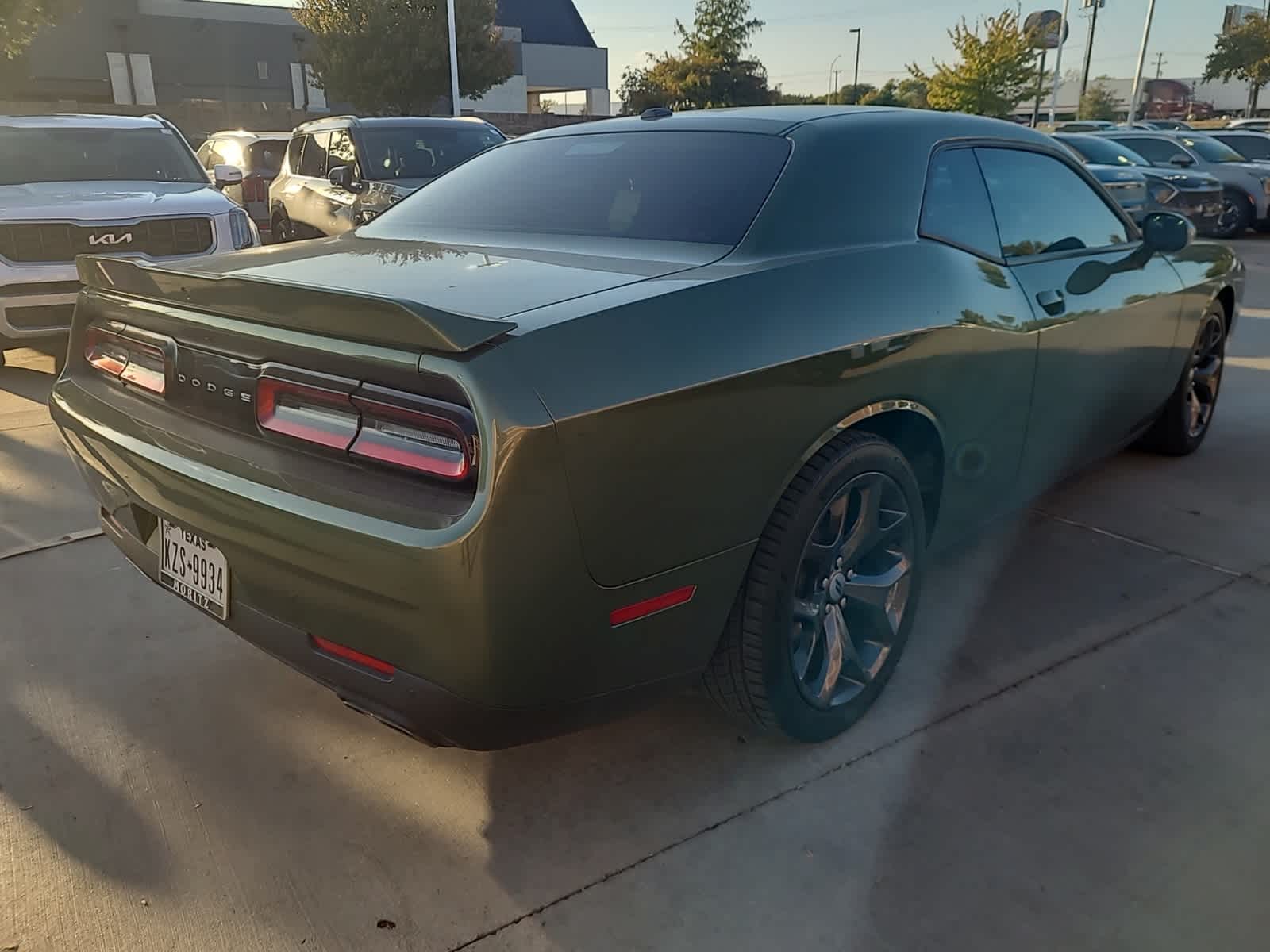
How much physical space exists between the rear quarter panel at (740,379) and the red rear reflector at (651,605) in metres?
0.06

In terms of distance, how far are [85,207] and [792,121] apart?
5225 mm

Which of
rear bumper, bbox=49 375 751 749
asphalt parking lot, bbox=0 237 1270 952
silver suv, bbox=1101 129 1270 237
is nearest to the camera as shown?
rear bumper, bbox=49 375 751 749

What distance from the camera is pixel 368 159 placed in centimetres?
887

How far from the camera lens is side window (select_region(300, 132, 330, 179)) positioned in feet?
31.9

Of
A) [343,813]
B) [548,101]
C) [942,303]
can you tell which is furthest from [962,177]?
[548,101]

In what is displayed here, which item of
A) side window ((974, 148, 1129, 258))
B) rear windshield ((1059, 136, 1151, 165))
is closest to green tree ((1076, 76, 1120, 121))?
rear windshield ((1059, 136, 1151, 165))

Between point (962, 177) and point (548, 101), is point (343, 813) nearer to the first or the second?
point (962, 177)

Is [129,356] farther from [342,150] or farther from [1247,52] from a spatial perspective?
[1247,52]

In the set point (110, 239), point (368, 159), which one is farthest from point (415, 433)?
point (368, 159)

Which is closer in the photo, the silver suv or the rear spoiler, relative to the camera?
the rear spoiler

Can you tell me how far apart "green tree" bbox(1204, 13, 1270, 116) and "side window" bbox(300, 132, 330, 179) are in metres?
42.8

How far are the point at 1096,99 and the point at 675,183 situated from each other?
203ft

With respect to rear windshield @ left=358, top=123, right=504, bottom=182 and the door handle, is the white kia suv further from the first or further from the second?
the door handle

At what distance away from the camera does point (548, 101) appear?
164 ft
